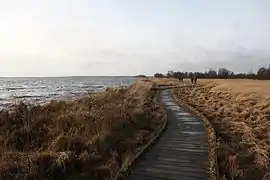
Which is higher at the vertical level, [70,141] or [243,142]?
[70,141]

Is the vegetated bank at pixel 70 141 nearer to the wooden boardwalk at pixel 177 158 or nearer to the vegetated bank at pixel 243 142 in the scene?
the wooden boardwalk at pixel 177 158

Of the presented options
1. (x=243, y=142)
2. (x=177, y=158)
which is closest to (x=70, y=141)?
(x=177, y=158)

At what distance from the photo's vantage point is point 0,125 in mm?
19438

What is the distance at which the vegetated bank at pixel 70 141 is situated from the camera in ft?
37.2

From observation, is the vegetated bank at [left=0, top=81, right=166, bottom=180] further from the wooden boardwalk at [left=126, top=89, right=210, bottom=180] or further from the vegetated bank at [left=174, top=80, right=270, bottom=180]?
the vegetated bank at [left=174, top=80, right=270, bottom=180]

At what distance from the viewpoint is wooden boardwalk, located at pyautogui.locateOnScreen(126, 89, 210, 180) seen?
33.6 ft

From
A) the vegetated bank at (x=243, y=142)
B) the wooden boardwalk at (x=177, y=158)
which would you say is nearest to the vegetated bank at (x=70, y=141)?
the wooden boardwalk at (x=177, y=158)

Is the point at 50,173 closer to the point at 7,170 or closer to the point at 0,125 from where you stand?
the point at 7,170

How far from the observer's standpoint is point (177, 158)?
11.9 meters

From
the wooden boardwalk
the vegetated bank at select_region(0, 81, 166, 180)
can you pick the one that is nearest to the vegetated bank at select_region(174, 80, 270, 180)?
the wooden boardwalk

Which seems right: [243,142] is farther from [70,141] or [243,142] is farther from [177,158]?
[70,141]

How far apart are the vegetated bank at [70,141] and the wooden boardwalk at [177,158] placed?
0.73 metres

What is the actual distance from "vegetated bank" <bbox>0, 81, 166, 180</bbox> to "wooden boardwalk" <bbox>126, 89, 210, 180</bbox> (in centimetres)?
73

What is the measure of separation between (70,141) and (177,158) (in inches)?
182
